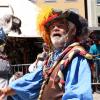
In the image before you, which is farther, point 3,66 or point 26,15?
point 26,15

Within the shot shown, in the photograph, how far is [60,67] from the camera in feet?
11.0

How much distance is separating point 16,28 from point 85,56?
8794 mm

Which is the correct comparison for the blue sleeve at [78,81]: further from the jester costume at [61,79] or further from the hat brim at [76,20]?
the hat brim at [76,20]

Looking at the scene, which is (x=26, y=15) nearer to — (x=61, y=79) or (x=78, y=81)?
(x=61, y=79)

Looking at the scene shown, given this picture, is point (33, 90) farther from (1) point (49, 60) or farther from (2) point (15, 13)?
(2) point (15, 13)

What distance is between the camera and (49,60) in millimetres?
3625

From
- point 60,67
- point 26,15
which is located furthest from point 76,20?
point 26,15

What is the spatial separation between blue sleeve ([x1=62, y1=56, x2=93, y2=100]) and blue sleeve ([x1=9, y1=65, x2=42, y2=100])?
18.5 inches

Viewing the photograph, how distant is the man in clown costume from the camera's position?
317 cm

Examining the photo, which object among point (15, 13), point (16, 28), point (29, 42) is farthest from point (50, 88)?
point (29, 42)

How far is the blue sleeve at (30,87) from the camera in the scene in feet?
12.1

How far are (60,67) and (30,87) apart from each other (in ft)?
1.50

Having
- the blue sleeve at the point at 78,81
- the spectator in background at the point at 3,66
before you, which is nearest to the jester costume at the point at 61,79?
the blue sleeve at the point at 78,81

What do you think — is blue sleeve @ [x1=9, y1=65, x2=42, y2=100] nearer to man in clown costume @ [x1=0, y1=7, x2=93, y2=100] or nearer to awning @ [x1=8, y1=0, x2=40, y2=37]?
man in clown costume @ [x1=0, y1=7, x2=93, y2=100]
